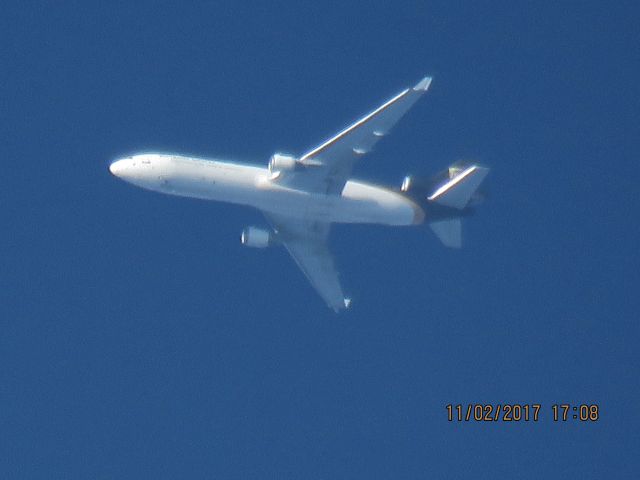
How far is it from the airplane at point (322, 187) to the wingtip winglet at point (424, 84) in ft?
0.18

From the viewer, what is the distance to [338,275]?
7788 centimetres

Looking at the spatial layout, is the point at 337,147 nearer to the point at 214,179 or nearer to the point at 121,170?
the point at 214,179

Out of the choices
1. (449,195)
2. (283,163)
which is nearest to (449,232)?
(449,195)

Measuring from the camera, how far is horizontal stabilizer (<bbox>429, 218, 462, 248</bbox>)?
75.2 m

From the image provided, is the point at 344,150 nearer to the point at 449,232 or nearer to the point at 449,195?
the point at 449,195

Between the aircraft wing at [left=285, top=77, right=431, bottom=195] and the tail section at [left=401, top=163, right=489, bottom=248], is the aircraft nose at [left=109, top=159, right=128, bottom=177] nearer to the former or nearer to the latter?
the aircraft wing at [left=285, top=77, right=431, bottom=195]

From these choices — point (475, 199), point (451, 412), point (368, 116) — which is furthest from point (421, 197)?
point (451, 412)

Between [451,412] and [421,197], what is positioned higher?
[421,197]

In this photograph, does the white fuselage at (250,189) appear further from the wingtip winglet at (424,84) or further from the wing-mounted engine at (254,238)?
the wingtip winglet at (424,84)

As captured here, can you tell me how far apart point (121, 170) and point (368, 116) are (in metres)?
14.7

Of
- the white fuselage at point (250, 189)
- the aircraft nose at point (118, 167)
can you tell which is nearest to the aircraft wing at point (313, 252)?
the white fuselage at point (250, 189)

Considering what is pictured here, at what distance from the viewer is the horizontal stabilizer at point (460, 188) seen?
2859 inches

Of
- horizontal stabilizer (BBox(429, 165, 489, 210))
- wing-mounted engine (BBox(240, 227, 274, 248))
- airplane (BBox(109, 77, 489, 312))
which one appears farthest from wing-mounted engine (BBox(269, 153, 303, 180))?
horizontal stabilizer (BBox(429, 165, 489, 210))

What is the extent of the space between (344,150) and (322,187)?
272 cm
